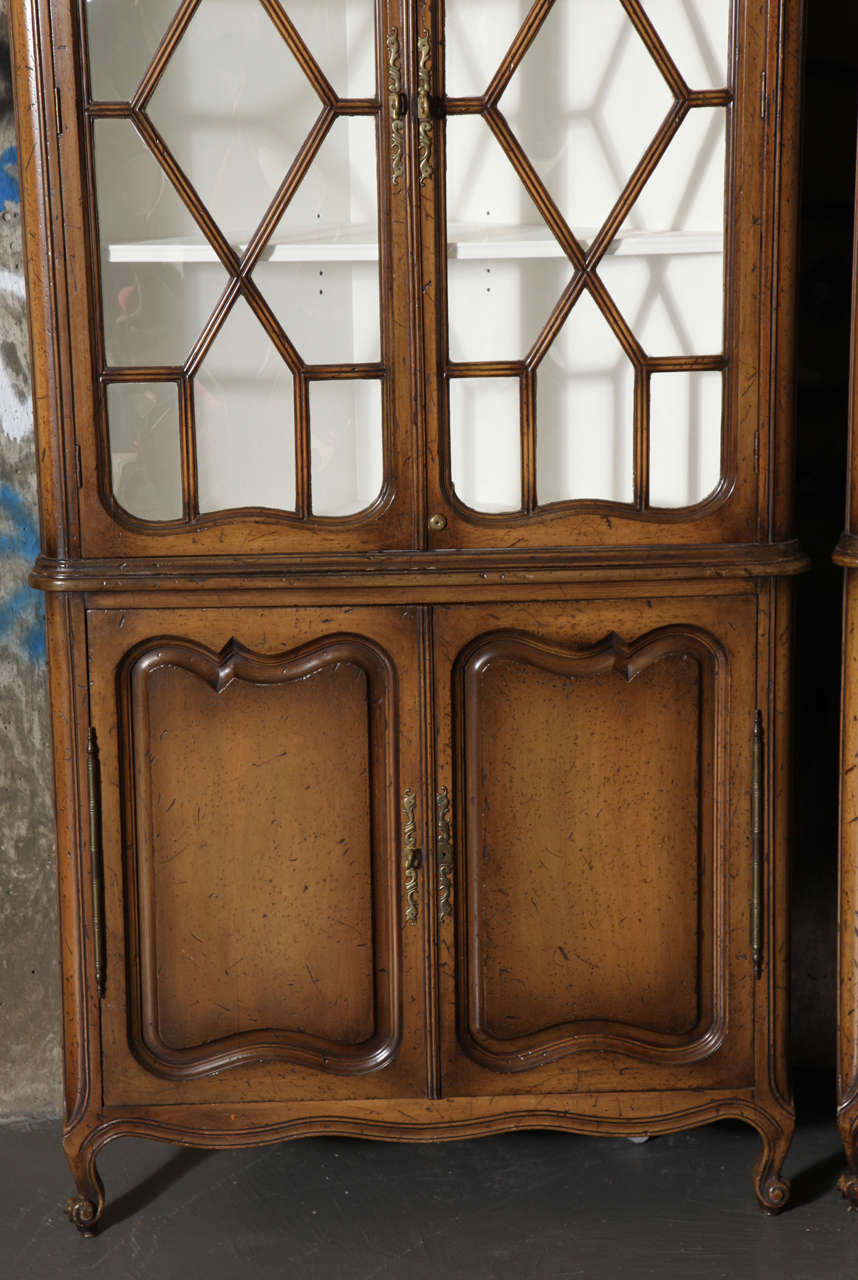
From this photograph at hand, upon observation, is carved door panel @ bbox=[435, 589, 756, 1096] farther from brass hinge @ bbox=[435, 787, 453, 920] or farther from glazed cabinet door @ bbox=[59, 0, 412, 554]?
glazed cabinet door @ bbox=[59, 0, 412, 554]

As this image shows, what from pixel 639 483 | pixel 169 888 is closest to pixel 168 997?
pixel 169 888

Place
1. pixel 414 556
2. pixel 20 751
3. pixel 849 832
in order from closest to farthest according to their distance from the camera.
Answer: pixel 414 556 → pixel 849 832 → pixel 20 751

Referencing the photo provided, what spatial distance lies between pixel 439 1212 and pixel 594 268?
154 cm

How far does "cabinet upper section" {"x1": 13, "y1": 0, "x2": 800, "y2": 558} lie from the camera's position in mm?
1984

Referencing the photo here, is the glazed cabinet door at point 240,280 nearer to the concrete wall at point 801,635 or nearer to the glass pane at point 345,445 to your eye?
the glass pane at point 345,445

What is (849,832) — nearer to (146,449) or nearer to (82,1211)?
(146,449)

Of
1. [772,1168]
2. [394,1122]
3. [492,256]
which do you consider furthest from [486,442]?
[772,1168]

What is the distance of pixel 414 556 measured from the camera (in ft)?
6.79

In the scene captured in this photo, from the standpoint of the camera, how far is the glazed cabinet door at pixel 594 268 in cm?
200

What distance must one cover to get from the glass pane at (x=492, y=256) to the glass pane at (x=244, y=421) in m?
0.28

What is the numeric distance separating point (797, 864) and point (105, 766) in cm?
138

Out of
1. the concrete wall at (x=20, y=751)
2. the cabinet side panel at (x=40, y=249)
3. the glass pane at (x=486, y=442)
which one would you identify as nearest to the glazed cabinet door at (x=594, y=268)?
the glass pane at (x=486, y=442)

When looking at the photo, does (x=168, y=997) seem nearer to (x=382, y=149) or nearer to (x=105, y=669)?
(x=105, y=669)

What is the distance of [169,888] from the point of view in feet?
7.04
